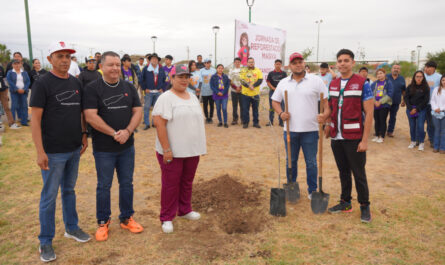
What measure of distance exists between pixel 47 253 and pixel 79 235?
0.39m

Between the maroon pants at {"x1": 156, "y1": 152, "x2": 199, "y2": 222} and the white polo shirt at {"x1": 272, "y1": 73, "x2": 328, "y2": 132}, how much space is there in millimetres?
1538

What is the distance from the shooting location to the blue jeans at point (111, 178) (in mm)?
3380

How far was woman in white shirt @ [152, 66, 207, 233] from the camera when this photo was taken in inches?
138

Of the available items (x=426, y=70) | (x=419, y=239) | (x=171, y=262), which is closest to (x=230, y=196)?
(x=171, y=262)

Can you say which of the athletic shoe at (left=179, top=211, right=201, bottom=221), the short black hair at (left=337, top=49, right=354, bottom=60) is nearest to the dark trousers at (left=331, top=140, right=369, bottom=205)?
the short black hair at (left=337, top=49, right=354, bottom=60)

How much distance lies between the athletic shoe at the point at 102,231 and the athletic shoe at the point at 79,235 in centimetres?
11

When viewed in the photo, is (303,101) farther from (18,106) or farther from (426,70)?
(18,106)

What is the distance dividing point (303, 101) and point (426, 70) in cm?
605

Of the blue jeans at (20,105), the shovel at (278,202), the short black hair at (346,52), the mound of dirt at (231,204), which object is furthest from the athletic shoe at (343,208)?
the blue jeans at (20,105)

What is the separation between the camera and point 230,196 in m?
4.70

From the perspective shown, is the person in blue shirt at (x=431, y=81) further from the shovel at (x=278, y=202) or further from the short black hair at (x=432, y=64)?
the shovel at (x=278, y=202)

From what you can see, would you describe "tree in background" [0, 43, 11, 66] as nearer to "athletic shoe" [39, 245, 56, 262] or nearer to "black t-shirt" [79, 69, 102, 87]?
"black t-shirt" [79, 69, 102, 87]

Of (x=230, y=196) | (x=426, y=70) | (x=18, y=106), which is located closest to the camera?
(x=230, y=196)

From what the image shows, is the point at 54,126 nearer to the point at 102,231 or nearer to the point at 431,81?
the point at 102,231
